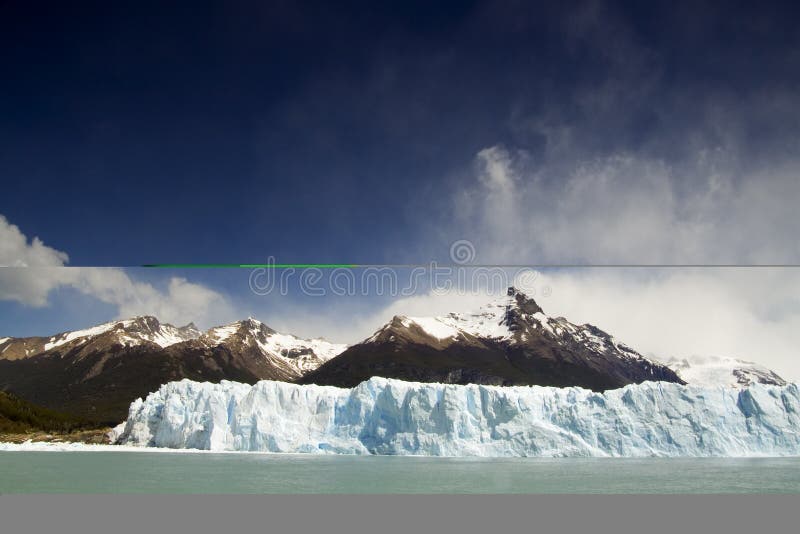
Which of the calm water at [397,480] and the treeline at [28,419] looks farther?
the treeline at [28,419]

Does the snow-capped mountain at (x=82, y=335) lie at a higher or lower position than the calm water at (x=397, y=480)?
higher

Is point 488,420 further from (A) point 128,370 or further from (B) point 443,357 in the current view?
(A) point 128,370

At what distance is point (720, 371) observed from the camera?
12.0m

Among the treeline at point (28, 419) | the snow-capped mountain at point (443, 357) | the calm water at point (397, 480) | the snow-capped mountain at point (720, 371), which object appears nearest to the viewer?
the calm water at point (397, 480)

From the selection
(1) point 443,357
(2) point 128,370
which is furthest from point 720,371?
(2) point 128,370

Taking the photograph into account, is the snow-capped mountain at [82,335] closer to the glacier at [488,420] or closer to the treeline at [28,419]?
the glacier at [488,420]

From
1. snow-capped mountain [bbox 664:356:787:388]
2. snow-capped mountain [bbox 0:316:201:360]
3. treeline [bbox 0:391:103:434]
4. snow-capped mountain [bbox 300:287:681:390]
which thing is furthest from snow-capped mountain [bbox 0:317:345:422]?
snow-capped mountain [bbox 664:356:787:388]

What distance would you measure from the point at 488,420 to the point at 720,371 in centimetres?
708

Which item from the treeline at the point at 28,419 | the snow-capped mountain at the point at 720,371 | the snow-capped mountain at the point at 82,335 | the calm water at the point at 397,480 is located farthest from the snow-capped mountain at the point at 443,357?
the calm water at the point at 397,480

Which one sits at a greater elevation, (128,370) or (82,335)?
(128,370)

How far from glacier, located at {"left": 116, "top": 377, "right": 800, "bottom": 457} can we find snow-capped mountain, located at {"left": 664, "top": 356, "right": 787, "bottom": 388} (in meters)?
1.44

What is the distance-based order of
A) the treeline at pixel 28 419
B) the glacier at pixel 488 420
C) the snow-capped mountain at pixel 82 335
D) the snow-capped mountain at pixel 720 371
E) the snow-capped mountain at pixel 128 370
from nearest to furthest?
the snow-capped mountain at pixel 720 371 < the snow-capped mountain at pixel 82 335 < the glacier at pixel 488 420 < the treeline at pixel 28 419 < the snow-capped mountain at pixel 128 370

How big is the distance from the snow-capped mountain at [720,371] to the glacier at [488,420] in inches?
56.6

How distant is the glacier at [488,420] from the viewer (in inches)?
624
